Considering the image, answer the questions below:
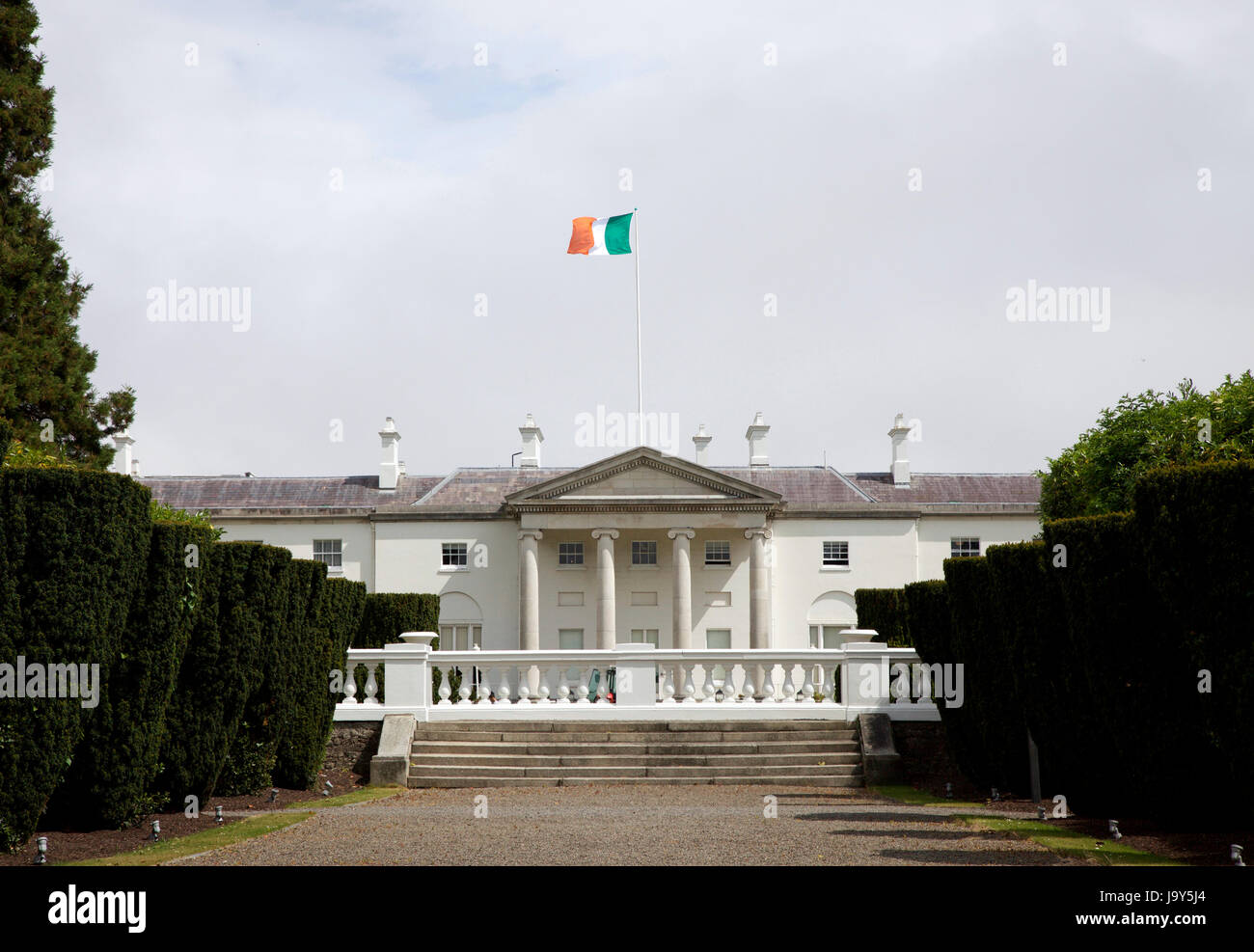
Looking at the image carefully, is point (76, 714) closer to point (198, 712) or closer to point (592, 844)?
point (198, 712)

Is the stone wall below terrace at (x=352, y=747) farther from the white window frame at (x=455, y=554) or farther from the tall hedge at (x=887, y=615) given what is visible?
the white window frame at (x=455, y=554)

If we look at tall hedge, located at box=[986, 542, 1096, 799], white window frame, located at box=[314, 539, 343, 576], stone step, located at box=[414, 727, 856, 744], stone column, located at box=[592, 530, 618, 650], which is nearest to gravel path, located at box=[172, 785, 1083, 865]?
tall hedge, located at box=[986, 542, 1096, 799]

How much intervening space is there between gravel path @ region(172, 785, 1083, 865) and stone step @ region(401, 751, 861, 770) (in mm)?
2097

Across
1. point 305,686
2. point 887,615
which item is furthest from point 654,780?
point 887,615

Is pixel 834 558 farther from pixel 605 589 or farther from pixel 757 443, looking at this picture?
pixel 605 589

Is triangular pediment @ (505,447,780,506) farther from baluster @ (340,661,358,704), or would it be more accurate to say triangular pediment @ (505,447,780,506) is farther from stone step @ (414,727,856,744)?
stone step @ (414,727,856,744)

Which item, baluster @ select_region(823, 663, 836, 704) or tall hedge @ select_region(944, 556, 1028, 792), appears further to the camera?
baluster @ select_region(823, 663, 836, 704)

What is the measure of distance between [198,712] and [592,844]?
5.78m

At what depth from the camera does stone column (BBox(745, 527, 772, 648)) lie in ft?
158

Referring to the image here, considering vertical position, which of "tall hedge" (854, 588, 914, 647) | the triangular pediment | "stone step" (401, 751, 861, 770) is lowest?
"stone step" (401, 751, 861, 770)

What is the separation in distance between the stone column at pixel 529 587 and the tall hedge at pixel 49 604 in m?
36.3

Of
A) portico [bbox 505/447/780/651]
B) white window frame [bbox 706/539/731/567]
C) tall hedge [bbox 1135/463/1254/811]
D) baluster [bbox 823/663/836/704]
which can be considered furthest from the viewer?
white window frame [bbox 706/539/731/567]

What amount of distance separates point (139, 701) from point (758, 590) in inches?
1462

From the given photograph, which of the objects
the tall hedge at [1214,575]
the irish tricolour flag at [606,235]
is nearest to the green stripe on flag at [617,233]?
the irish tricolour flag at [606,235]
